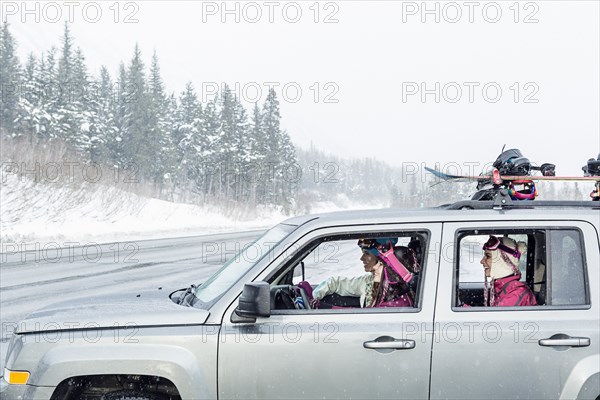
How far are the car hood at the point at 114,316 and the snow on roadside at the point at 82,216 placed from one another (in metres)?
20.5

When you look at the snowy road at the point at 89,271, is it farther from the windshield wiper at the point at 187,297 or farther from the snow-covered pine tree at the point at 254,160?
the snow-covered pine tree at the point at 254,160

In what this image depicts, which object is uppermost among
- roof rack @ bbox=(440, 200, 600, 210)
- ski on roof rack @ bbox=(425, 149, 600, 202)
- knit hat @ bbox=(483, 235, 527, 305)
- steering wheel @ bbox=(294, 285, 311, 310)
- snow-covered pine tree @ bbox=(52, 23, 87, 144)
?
snow-covered pine tree @ bbox=(52, 23, 87, 144)

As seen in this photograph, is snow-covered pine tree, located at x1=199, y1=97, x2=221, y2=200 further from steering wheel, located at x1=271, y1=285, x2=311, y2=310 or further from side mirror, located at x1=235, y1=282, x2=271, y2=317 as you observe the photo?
side mirror, located at x1=235, y1=282, x2=271, y2=317

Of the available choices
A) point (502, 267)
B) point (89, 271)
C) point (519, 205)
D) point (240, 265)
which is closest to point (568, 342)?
point (502, 267)

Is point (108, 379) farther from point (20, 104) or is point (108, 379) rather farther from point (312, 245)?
point (20, 104)

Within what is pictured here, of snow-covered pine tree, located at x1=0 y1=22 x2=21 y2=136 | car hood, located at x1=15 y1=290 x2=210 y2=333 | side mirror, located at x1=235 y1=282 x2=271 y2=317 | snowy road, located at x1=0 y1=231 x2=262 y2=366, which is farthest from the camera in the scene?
snow-covered pine tree, located at x1=0 y1=22 x2=21 y2=136

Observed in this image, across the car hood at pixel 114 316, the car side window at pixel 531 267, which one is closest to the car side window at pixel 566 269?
the car side window at pixel 531 267

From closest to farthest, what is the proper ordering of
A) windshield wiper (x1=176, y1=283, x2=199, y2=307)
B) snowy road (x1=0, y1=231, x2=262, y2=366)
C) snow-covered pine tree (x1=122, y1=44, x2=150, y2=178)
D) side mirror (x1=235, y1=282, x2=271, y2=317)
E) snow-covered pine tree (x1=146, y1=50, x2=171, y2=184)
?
1. side mirror (x1=235, y1=282, x2=271, y2=317)
2. windshield wiper (x1=176, y1=283, x2=199, y2=307)
3. snowy road (x1=0, y1=231, x2=262, y2=366)
4. snow-covered pine tree (x1=122, y1=44, x2=150, y2=178)
5. snow-covered pine tree (x1=146, y1=50, x2=171, y2=184)

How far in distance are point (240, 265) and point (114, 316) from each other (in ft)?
2.67

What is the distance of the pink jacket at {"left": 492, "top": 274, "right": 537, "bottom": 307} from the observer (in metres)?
3.41

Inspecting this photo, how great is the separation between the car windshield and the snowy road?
2806 mm

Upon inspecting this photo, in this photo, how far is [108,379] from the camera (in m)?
3.18

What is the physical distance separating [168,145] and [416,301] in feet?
217

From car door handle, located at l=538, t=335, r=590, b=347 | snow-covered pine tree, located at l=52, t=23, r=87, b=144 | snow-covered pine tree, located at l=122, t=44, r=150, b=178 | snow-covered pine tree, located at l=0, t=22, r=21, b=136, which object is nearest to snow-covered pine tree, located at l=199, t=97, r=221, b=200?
snow-covered pine tree, located at l=122, t=44, r=150, b=178
